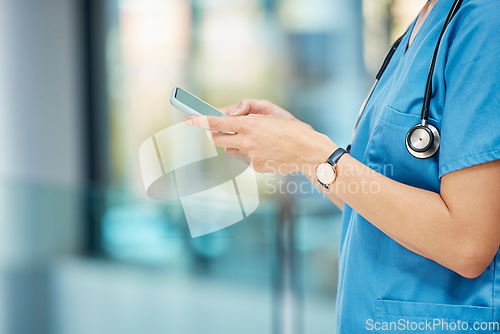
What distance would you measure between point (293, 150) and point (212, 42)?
2.42m

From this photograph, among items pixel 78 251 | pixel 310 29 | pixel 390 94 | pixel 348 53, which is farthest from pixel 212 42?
pixel 390 94

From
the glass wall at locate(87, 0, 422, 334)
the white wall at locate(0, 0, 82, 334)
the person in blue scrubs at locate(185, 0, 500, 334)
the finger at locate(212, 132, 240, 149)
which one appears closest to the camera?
the person in blue scrubs at locate(185, 0, 500, 334)

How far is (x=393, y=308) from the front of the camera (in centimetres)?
71

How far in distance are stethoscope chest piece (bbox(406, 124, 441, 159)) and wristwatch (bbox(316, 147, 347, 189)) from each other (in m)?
0.09

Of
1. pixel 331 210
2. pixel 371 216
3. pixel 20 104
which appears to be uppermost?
pixel 20 104

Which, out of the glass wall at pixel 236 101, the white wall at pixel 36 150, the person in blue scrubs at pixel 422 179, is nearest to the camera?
the person in blue scrubs at pixel 422 179

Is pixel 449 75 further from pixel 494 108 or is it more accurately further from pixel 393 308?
pixel 393 308

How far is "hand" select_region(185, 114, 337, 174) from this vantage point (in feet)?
2.22

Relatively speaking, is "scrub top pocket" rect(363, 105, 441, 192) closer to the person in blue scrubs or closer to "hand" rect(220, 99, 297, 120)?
the person in blue scrubs

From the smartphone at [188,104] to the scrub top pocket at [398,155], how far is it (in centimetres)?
25

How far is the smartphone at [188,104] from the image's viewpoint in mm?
767

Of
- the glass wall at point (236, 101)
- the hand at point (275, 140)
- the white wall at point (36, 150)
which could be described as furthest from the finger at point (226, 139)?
the white wall at point (36, 150)

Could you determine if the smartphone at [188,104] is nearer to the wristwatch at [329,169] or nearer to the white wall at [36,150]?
the wristwatch at [329,169]

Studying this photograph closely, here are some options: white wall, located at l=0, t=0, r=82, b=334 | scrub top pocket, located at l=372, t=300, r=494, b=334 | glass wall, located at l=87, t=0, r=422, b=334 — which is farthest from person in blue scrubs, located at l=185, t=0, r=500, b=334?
white wall, located at l=0, t=0, r=82, b=334
